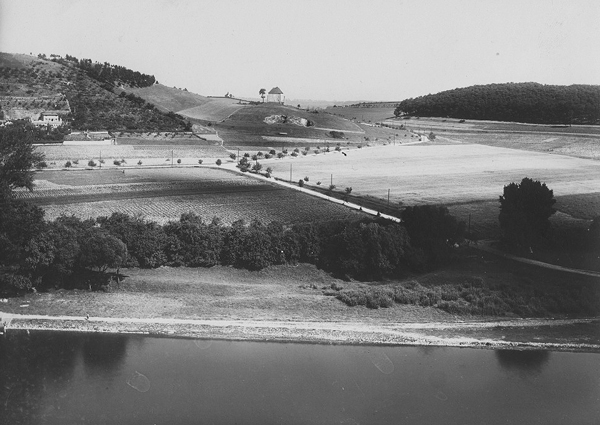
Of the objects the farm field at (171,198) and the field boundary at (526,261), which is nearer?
the field boundary at (526,261)

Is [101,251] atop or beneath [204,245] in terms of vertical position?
atop

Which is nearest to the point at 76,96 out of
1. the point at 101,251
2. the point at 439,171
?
the point at 439,171

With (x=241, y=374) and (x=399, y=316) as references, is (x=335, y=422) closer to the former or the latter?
(x=241, y=374)

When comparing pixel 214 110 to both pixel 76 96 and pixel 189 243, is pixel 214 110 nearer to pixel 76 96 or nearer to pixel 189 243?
pixel 76 96

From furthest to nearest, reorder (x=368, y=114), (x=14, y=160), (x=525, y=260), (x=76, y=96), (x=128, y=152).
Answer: (x=368, y=114), (x=76, y=96), (x=128, y=152), (x=525, y=260), (x=14, y=160)

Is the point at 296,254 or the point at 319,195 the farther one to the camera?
the point at 319,195

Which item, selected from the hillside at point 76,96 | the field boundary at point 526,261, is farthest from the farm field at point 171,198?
the hillside at point 76,96

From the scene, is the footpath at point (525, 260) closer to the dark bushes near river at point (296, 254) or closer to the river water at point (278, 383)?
the dark bushes near river at point (296, 254)
